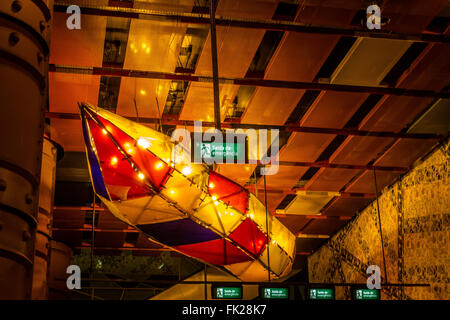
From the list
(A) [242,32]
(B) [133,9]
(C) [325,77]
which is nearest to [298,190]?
(C) [325,77]

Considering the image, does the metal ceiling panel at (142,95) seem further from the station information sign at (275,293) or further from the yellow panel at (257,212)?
the station information sign at (275,293)

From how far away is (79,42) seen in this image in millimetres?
8820

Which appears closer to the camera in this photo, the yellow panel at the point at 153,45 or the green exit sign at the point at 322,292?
the yellow panel at the point at 153,45

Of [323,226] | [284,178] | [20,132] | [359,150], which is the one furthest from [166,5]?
[323,226]

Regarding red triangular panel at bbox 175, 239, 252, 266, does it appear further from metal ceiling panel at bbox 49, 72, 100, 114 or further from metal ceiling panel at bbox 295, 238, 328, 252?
metal ceiling panel at bbox 295, 238, 328, 252

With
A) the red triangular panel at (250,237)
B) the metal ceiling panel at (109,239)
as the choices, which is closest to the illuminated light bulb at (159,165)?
the red triangular panel at (250,237)

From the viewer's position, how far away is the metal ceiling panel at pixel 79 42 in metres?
8.45

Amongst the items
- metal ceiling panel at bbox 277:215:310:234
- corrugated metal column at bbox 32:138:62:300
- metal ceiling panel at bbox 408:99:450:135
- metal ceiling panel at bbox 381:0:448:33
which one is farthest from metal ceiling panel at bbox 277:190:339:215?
corrugated metal column at bbox 32:138:62:300

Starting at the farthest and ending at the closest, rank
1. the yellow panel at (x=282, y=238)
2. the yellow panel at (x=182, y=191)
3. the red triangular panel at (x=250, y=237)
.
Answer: the yellow panel at (x=282, y=238) < the red triangular panel at (x=250, y=237) < the yellow panel at (x=182, y=191)

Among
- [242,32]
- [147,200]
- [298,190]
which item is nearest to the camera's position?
[147,200]

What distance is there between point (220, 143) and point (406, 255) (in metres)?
6.54

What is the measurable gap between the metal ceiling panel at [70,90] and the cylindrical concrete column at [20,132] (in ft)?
17.8

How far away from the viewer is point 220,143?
26.7 feet
